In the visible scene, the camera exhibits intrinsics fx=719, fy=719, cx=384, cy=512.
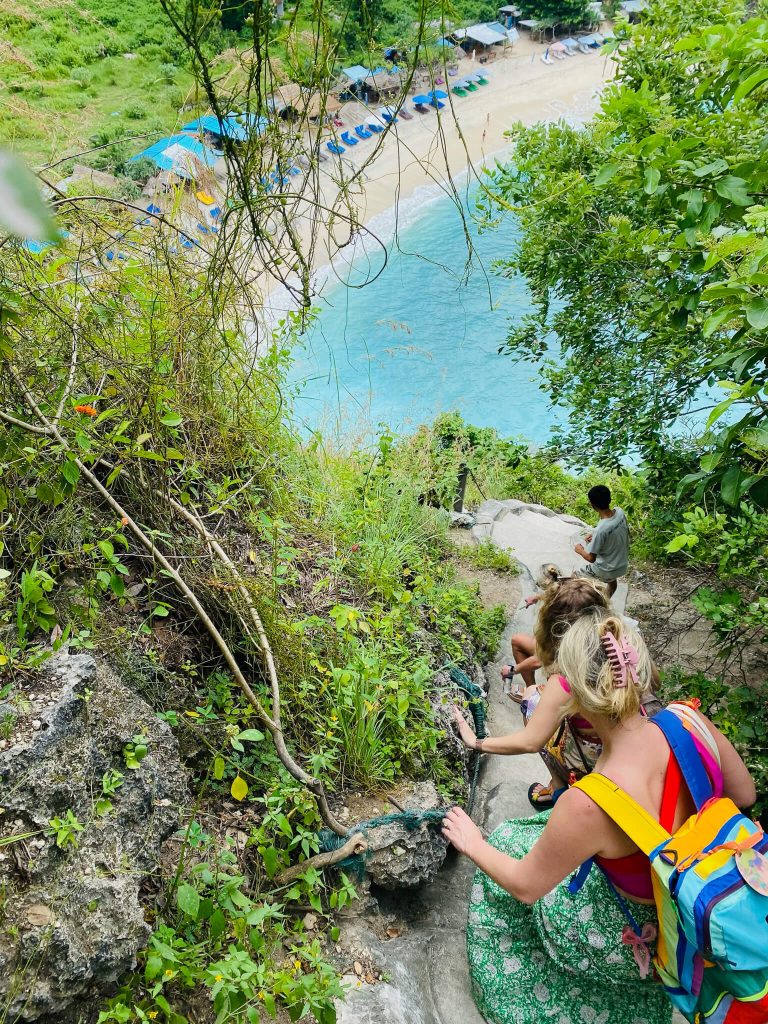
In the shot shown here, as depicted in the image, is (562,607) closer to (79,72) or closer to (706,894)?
(706,894)

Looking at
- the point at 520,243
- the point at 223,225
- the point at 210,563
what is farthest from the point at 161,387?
the point at 520,243

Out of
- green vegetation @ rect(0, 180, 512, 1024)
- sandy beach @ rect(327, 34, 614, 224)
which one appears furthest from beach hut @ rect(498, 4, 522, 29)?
green vegetation @ rect(0, 180, 512, 1024)

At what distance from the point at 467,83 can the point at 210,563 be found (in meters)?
33.8

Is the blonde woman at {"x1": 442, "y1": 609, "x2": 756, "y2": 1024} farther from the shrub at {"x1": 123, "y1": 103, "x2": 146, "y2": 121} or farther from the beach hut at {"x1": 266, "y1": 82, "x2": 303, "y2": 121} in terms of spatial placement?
the shrub at {"x1": 123, "y1": 103, "x2": 146, "y2": 121}

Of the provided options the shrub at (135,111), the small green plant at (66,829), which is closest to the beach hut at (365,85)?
the small green plant at (66,829)

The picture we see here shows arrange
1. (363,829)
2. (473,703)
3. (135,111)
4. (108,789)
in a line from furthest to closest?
1. (135,111)
2. (473,703)
3. (363,829)
4. (108,789)

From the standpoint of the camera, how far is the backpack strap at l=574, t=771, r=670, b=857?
6.21 feet

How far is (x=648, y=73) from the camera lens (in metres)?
5.73

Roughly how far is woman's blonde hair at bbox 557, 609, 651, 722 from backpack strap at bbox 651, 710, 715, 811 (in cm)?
11

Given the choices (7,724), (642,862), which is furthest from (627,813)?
(7,724)

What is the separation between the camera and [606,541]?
5586 mm

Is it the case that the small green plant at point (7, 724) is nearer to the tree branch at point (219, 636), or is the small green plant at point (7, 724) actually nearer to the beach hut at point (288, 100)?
the tree branch at point (219, 636)

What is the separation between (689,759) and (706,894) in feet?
1.20

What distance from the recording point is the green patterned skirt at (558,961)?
232 cm
